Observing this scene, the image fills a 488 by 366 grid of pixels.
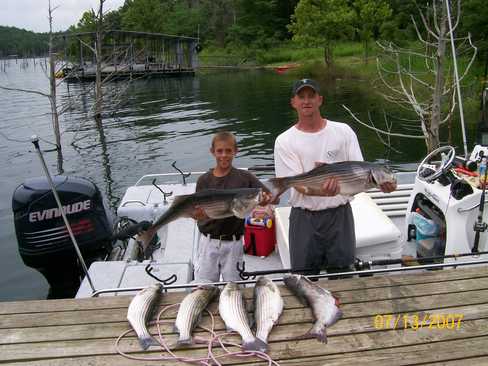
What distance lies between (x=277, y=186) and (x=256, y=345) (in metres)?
1.34

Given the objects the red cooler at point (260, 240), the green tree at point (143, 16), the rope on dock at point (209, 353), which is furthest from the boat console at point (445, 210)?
the green tree at point (143, 16)

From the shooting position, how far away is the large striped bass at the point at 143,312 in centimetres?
320

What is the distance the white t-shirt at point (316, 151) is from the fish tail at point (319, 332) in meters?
1.06

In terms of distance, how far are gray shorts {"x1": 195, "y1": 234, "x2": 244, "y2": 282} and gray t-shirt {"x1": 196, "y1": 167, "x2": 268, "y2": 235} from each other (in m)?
0.10

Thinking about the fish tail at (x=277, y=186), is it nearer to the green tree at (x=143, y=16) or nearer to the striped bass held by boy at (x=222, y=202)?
the striped bass held by boy at (x=222, y=202)

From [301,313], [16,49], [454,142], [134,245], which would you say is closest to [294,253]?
[301,313]

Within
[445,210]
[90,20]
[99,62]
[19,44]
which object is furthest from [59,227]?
[19,44]

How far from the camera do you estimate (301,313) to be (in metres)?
3.49

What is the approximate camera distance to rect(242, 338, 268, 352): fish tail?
3029 mm

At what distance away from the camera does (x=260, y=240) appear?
19.5 feet

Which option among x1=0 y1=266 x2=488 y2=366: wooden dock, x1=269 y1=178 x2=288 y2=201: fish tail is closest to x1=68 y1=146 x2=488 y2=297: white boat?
x1=0 y1=266 x2=488 y2=366: wooden dock

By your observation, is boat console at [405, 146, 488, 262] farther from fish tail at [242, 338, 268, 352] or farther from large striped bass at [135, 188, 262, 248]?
fish tail at [242, 338, 268, 352]

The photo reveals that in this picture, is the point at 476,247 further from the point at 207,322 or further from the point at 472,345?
the point at 207,322
